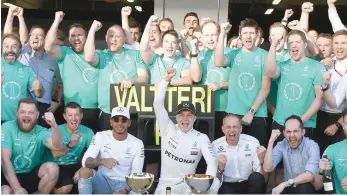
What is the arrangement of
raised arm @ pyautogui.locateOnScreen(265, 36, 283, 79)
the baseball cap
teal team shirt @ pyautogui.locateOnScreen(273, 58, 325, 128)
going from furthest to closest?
teal team shirt @ pyautogui.locateOnScreen(273, 58, 325, 128) < raised arm @ pyautogui.locateOnScreen(265, 36, 283, 79) < the baseball cap

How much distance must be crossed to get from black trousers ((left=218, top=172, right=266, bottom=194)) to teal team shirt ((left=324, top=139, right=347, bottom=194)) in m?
0.74

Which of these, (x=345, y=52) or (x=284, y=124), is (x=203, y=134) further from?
(x=345, y=52)

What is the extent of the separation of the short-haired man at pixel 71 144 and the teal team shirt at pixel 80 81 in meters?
0.29

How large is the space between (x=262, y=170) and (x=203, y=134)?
71 cm

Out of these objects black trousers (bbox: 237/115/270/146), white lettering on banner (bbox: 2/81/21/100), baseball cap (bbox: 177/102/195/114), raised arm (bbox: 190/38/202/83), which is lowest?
black trousers (bbox: 237/115/270/146)

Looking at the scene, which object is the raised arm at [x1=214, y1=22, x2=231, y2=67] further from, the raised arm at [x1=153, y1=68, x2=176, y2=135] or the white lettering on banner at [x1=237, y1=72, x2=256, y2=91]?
the raised arm at [x1=153, y1=68, x2=176, y2=135]

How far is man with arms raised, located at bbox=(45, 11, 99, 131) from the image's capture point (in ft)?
23.5

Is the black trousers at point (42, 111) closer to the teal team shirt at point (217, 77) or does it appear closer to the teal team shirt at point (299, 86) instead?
the teal team shirt at point (217, 77)

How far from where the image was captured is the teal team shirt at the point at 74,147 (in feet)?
22.7

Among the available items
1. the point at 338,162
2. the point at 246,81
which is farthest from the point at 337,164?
the point at 246,81

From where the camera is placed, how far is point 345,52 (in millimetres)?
7039

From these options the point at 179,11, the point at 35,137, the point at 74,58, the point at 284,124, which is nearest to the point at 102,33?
the point at 179,11

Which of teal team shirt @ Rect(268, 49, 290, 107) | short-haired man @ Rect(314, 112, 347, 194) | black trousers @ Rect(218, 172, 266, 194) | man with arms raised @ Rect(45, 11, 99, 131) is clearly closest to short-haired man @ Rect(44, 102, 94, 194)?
man with arms raised @ Rect(45, 11, 99, 131)

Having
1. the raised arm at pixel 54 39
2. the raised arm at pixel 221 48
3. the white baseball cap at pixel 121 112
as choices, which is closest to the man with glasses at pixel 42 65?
the raised arm at pixel 54 39
